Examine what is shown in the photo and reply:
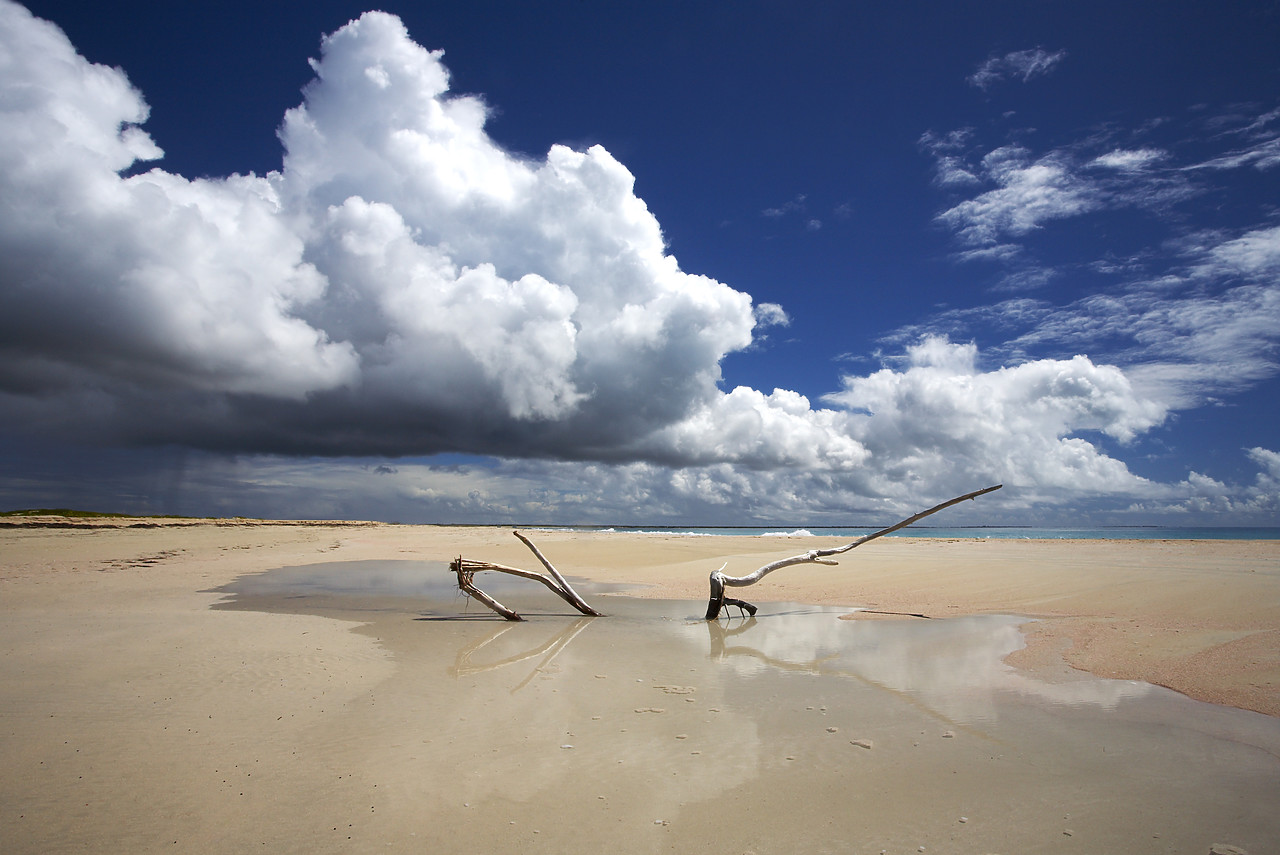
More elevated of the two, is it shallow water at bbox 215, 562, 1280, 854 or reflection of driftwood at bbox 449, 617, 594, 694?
shallow water at bbox 215, 562, 1280, 854

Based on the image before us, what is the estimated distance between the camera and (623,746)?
5.57 metres

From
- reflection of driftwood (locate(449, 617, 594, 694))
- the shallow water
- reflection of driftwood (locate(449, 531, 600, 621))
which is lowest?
reflection of driftwood (locate(449, 617, 594, 694))

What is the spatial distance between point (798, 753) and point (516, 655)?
5183mm

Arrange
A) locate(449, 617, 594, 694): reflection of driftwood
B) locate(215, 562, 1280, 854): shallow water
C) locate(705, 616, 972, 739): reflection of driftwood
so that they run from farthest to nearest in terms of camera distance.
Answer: locate(449, 617, 594, 694): reflection of driftwood
locate(705, 616, 972, 739): reflection of driftwood
locate(215, 562, 1280, 854): shallow water

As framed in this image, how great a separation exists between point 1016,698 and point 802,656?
2.98 metres

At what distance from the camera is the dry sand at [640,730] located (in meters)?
4.11

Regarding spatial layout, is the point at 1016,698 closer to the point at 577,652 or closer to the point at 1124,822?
the point at 1124,822

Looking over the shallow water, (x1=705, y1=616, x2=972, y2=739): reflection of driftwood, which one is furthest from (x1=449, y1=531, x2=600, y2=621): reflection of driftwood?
(x1=705, y1=616, x2=972, y2=739): reflection of driftwood

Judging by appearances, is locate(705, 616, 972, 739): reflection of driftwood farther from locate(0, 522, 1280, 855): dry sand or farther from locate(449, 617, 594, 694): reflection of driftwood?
locate(449, 617, 594, 694): reflection of driftwood

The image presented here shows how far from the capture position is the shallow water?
4.04 metres

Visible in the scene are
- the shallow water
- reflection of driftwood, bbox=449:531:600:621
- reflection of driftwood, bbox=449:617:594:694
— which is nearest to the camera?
the shallow water

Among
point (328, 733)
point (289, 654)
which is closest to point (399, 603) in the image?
point (289, 654)

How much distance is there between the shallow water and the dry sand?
0.03m

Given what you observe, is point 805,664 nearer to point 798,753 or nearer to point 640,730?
point 798,753
